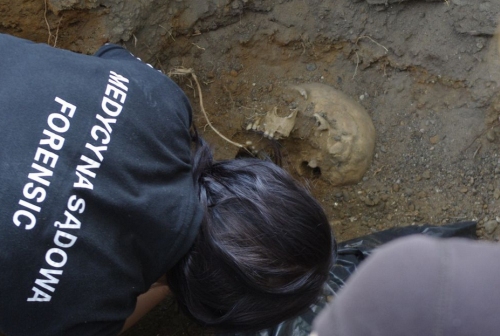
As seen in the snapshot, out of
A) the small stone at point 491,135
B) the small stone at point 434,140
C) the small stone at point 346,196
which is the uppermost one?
the small stone at point 491,135

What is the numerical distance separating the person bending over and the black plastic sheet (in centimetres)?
42

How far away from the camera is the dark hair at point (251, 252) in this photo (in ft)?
3.54

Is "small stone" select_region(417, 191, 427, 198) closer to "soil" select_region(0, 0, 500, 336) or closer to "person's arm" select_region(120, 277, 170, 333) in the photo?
"soil" select_region(0, 0, 500, 336)

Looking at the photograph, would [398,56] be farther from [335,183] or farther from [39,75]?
[39,75]

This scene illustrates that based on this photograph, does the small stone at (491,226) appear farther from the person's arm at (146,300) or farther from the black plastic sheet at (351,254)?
the person's arm at (146,300)

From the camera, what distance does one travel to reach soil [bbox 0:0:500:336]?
1.80 metres

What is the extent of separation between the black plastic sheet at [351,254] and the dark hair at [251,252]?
422mm

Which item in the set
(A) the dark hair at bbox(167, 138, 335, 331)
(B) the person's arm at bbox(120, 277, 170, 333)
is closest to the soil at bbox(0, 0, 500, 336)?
(B) the person's arm at bbox(120, 277, 170, 333)

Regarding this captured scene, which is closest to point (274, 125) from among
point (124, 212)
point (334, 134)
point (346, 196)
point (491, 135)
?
point (334, 134)

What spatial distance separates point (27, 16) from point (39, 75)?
28.8 inches

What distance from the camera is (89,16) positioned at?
1.67m

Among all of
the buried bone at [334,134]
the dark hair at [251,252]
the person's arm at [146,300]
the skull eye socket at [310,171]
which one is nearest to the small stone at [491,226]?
the buried bone at [334,134]

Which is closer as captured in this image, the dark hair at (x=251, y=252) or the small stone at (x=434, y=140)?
the dark hair at (x=251, y=252)

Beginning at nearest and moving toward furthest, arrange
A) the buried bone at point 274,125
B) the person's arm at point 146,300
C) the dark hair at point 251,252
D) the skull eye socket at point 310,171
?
the dark hair at point 251,252 < the person's arm at point 146,300 < the buried bone at point 274,125 < the skull eye socket at point 310,171
